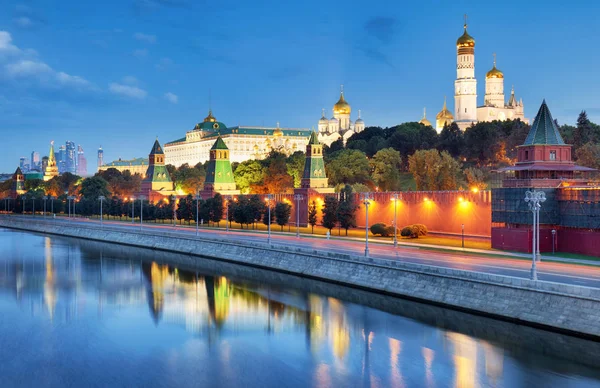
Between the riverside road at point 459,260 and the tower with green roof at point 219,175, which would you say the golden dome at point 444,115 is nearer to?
the tower with green roof at point 219,175

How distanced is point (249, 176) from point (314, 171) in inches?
1271

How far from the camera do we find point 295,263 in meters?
40.5

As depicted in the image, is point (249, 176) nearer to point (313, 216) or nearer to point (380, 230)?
point (313, 216)

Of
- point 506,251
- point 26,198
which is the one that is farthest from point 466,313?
point 26,198

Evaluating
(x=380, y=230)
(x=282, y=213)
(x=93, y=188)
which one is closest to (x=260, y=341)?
(x=380, y=230)

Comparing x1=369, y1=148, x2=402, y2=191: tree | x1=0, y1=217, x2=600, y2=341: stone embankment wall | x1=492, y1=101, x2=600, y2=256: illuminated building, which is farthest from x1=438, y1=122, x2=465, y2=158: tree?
x1=0, y1=217, x2=600, y2=341: stone embankment wall

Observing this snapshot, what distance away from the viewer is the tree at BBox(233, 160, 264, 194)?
100250 mm

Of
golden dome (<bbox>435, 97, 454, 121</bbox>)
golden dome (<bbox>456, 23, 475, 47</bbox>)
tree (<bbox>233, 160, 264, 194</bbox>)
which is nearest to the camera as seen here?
tree (<bbox>233, 160, 264, 194</bbox>)

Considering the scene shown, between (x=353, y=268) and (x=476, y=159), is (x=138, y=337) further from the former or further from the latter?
(x=476, y=159)

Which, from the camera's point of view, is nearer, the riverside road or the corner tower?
the riverside road

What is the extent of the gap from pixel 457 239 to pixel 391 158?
43573 mm

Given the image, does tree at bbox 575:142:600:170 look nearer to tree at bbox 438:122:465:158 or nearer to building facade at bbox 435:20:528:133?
tree at bbox 438:122:465:158

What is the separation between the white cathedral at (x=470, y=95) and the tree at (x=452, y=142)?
16.6m

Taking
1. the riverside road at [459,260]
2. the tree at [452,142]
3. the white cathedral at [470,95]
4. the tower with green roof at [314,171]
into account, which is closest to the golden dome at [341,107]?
the white cathedral at [470,95]
